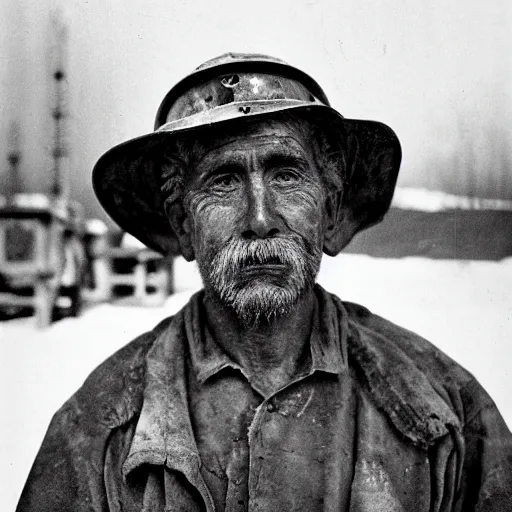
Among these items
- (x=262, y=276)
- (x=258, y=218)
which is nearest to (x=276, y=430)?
(x=262, y=276)

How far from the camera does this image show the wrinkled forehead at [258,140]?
2.47 meters

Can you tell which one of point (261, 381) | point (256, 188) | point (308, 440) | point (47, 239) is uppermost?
point (256, 188)

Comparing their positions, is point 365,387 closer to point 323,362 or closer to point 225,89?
point 323,362

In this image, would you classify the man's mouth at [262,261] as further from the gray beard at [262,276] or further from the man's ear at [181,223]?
the man's ear at [181,223]

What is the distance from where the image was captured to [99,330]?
3.65 metres

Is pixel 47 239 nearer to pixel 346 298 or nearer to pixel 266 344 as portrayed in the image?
pixel 346 298

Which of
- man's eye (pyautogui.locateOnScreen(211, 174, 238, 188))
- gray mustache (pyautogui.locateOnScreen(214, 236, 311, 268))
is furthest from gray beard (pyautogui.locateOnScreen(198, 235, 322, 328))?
man's eye (pyautogui.locateOnScreen(211, 174, 238, 188))

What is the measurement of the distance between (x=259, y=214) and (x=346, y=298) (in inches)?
53.1

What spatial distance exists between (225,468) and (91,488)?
1.05 feet

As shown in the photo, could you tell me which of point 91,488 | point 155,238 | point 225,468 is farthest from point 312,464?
point 155,238

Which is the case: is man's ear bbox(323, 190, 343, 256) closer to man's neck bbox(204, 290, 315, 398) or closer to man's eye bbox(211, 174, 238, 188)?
man's neck bbox(204, 290, 315, 398)

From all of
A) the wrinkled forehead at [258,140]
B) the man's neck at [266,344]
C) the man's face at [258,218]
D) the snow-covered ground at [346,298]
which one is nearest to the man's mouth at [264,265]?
the man's face at [258,218]

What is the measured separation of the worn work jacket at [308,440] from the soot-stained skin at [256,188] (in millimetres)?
272

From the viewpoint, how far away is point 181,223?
2.69 metres
